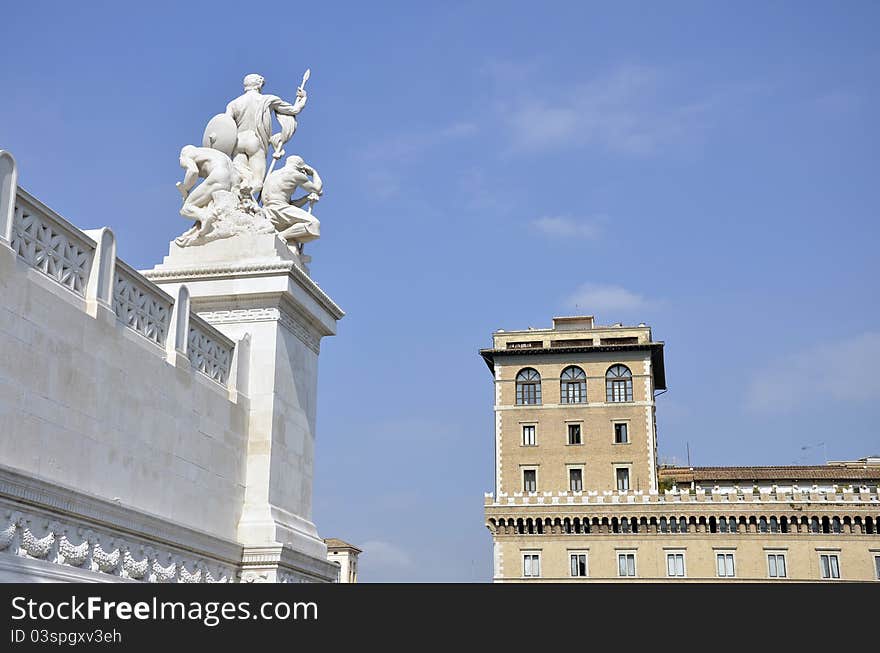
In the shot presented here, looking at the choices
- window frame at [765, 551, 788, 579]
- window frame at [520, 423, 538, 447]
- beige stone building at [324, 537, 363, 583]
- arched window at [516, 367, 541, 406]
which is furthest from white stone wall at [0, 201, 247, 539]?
beige stone building at [324, 537, 363, 583]

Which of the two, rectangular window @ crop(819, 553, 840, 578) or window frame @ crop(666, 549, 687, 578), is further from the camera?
window frame @ crop(666, 549, 687, 578)

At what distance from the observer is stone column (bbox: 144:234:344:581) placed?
11094mm

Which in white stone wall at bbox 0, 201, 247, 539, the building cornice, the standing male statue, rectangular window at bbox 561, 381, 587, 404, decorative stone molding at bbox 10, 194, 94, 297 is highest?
the building cornice

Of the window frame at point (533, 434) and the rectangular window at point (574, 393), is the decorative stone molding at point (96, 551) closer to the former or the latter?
the window frame at point (533, 434)

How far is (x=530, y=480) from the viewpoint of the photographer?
233ft

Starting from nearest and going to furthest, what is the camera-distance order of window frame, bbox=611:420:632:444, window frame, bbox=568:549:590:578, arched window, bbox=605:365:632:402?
1. window frame, bbox=568:549:590:578
2. window frame, bbox=611:420:632:444
3. arched window, bbox=605:365:632:402

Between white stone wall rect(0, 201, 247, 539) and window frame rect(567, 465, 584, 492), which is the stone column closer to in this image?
white stone wall rect(0, 201, 247, 539)

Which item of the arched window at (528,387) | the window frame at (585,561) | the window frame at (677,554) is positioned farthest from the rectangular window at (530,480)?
the window frame at (677,554)

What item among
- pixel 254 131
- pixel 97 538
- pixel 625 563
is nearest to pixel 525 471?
pixel 625 563

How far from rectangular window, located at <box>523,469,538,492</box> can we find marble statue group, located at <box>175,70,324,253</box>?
59.5 metres

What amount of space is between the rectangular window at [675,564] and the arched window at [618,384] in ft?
35.8

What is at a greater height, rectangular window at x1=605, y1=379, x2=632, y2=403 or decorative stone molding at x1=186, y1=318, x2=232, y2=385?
rectangular window at x1=605, y1=379, x2=632, y2=403

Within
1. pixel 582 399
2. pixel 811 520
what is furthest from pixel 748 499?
pixel 582 399
